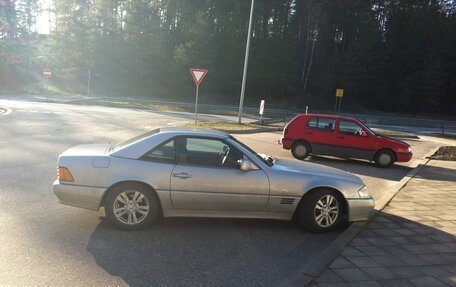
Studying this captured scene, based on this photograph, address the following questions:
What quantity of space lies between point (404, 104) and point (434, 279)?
62204mm

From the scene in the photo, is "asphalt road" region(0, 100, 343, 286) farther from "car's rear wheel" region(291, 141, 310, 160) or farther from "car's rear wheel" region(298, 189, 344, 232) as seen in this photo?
"car's rear wheel" region(291, 141, 310, 160)

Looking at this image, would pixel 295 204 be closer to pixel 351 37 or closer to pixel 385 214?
pixel 385 214

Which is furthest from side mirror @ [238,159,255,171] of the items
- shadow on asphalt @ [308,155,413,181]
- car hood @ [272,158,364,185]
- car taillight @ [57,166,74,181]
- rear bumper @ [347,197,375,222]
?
shadow on asphalt @ [308,155,413,181]

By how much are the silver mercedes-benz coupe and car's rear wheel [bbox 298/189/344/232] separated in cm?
1

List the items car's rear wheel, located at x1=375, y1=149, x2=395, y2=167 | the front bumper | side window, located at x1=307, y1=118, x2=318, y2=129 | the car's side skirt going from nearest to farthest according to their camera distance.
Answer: the front bumper, the car's side skirt, car's rear wheel, located at x1=375, y1=149, x2=395, y2=167, side window, located at x1=307, y1=118, x2=318, y2=129

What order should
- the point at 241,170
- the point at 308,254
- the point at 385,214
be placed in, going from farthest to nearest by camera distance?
the point at 385,214 < the point at 241,170 < the point at 308,254

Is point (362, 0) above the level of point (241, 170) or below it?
above

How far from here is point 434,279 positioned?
4410 millimetres

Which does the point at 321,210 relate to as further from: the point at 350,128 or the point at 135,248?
the point at 350,128

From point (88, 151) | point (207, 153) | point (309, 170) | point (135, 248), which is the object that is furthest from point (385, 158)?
point (135, 248)

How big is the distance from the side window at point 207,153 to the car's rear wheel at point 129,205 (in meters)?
0.65

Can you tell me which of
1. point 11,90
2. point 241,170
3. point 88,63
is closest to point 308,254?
point 241,170

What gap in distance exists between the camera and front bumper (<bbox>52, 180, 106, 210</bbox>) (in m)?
5.50

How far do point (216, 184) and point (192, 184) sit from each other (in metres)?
0.31
